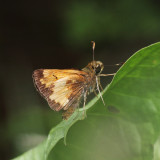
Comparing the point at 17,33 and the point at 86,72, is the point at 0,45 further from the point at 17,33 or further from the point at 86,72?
the point at 86,72

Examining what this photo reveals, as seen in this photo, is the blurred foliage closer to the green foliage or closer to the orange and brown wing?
the orange and brown wing

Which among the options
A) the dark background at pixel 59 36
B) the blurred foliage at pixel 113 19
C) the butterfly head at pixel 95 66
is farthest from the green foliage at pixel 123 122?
the blurred foliage at pixel 113 19

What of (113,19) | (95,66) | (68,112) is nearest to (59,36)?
(113,19)

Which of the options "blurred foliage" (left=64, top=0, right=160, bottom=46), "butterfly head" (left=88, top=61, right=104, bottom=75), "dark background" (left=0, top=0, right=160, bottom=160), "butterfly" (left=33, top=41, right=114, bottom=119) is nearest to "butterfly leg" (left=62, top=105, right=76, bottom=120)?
"butterfly" (left=33, top=41, right=114, bottom=119)

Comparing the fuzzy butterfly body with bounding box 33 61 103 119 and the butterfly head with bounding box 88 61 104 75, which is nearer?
the fuzzy butterfly body with bounding box 33 61 103 119

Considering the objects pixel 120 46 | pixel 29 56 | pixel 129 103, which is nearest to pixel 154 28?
pixel 120 46

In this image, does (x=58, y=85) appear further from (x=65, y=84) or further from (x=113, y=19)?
(x=113, y=19)

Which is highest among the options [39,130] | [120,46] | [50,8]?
[50,8]
